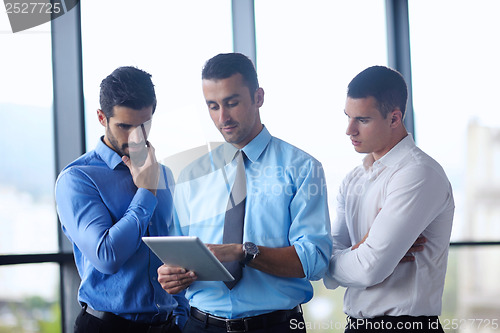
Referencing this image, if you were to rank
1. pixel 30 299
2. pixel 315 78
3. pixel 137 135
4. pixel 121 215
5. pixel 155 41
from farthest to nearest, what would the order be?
1. pixel 315 78
2. pixel 155 41
3. pixel 30 299
4. pixel 137 135
5. pixel 121 215

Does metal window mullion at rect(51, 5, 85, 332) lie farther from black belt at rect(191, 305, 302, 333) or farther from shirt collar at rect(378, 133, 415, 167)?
shirt collar at rect(378, 133, 415, 167)

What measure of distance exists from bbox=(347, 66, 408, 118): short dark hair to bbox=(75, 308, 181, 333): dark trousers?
1166 millimetres

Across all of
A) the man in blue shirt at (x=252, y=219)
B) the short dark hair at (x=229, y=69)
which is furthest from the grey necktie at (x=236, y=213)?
the short dark hair at (x=229, y=69)

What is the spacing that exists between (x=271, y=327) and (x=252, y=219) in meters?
0.37

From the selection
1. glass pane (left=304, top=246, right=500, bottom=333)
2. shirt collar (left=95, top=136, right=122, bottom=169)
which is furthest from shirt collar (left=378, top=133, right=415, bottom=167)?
glass pane (left=304, top=246, right=500, bottom=333)

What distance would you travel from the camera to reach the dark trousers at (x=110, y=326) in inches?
73.6

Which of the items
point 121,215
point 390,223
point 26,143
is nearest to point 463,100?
point 390,223

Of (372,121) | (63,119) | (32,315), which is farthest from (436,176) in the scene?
(32,315)

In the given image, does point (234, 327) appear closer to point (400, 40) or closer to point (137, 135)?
point (137, 135)

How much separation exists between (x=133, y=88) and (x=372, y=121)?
0.92 metres

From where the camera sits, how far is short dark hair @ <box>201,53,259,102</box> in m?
1.82

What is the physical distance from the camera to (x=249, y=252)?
5.41 ft

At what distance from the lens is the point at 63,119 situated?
9.87 feet

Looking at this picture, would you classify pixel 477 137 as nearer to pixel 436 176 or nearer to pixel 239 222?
pixel 436 176
